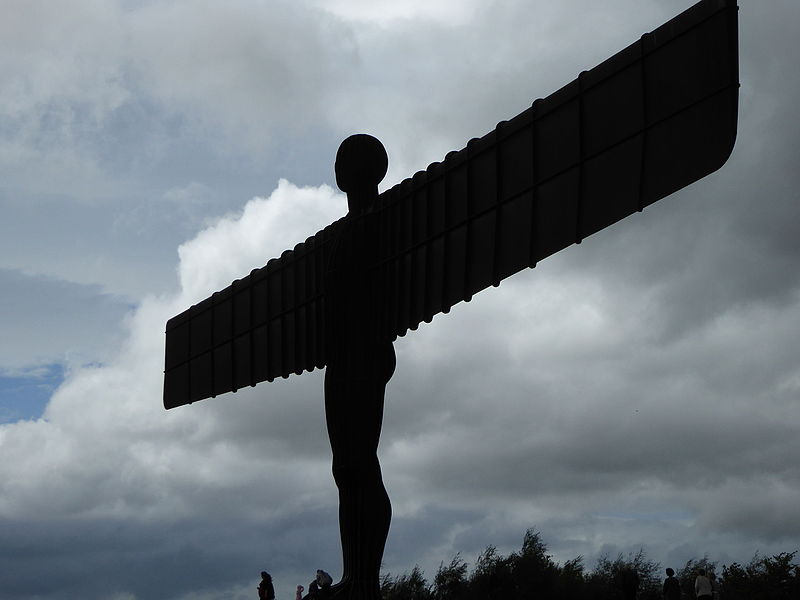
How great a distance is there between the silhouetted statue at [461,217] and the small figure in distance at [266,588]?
13.0ft

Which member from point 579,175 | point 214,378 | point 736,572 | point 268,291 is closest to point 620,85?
point 579,175

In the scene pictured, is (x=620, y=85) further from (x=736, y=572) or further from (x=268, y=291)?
(x=736, y=572)

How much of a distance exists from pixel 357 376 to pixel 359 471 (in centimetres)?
92

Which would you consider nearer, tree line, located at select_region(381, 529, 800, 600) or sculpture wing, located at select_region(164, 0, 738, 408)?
sculpture wing, located at select_region(164, 0, 738, 408)

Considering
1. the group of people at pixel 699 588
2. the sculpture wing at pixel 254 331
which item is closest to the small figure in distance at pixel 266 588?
the sculpture wing at pixel 254 331

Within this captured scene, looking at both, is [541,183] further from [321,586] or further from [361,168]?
[321,586]

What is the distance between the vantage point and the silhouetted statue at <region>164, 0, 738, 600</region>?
26.3 feet

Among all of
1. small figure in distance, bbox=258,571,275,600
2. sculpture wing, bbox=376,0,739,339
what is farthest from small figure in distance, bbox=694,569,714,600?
sculpture wing, bbox=376,0,739,339

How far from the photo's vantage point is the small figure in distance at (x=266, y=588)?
1463 centimetres

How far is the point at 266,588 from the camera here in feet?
48.4

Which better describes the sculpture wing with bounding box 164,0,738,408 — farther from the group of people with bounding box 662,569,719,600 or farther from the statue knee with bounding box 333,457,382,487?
the group of people with bounding box 662,569,719,600

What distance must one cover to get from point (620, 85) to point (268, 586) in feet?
31.1

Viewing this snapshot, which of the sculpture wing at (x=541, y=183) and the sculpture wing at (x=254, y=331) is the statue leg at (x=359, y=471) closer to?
the sculpture wing at (x=541, y=183)

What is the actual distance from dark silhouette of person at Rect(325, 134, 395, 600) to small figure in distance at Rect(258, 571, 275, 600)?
201 inches
